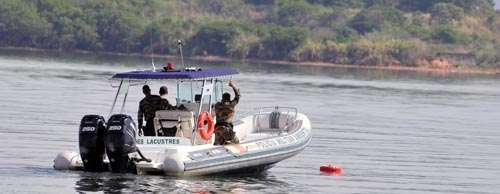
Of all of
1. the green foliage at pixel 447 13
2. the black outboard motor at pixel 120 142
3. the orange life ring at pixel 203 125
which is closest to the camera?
the black outboard motor at pixel 120 142

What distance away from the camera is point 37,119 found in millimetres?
35938

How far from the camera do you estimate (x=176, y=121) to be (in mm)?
24703

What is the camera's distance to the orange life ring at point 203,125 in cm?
2442

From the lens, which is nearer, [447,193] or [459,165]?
[447,193]

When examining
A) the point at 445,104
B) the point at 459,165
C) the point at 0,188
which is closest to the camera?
the point at 0,188

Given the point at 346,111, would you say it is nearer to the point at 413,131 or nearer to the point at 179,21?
the point at 413,131

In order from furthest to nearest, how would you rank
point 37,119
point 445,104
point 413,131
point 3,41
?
point 3,41 < point 445,104 < point 413,131 < point 37,119

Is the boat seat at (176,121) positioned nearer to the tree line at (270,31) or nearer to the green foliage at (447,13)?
the tree line at (270,31)

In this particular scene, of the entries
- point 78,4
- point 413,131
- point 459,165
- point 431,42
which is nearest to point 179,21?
point 78,4

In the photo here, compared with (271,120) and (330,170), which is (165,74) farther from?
(271,120)

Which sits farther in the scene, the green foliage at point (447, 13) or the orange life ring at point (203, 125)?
the green foliage at point (447, 13)

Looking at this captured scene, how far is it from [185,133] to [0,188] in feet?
12.6

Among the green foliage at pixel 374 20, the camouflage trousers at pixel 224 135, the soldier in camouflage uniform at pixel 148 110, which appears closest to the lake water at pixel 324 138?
the camouflage trousers at pixel 224 135

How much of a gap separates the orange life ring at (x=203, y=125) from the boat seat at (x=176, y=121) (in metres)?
0.27
